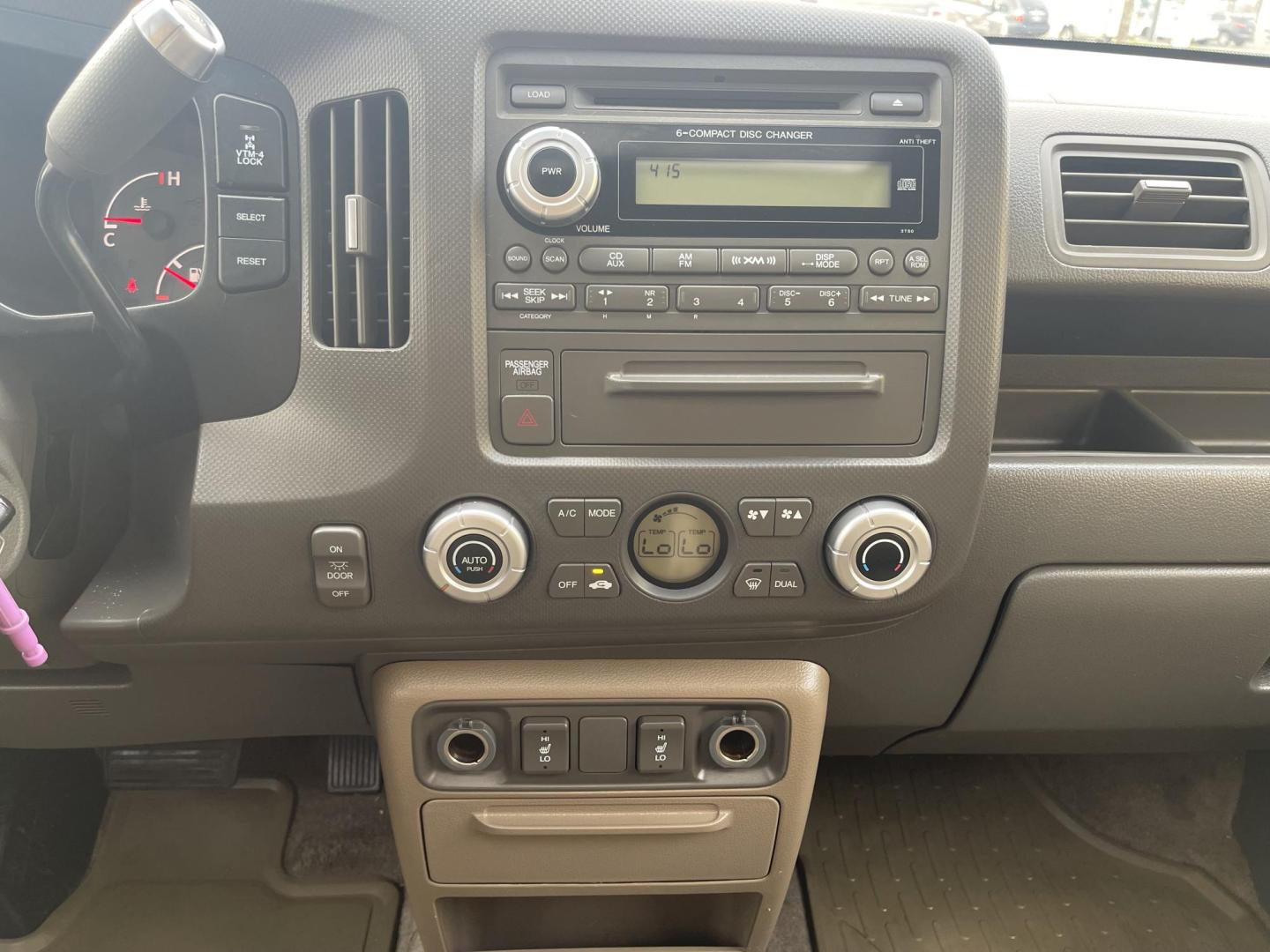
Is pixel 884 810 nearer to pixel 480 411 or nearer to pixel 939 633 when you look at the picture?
pixel 939 633

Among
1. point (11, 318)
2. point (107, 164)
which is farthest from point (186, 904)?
point (107, 164)

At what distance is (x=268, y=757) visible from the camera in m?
1.40

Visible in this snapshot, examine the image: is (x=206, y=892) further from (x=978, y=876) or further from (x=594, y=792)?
(x=978, y=876)

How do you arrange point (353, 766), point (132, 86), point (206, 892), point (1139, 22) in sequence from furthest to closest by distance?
point (353, 766) < point (206, 892) < point (1139, 22) < point (132, 86)

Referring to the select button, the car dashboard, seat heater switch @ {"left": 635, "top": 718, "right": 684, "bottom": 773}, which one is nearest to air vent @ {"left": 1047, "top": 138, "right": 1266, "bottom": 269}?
the car dashboard

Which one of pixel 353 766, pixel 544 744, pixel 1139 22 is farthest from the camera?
pixel 353 766

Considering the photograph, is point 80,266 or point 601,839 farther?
point 601,839

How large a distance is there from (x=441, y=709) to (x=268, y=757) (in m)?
0.74

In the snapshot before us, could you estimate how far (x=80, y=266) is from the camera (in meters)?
0.62

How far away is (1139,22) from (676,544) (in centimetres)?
98

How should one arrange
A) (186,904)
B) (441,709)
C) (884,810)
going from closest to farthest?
(441,709) → (186,904) → (884,810)

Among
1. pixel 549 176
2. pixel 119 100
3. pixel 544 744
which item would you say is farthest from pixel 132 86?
pixel 544 744

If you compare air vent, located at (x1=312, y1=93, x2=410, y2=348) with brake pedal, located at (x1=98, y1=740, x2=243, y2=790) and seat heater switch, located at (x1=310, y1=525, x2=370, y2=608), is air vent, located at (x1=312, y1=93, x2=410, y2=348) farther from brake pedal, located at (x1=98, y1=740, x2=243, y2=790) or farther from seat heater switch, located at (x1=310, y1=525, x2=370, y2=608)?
brake pedal, located at (x1=98, y1=740, x2=243, y2=790)

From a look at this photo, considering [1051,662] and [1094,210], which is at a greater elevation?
[1094,210]
